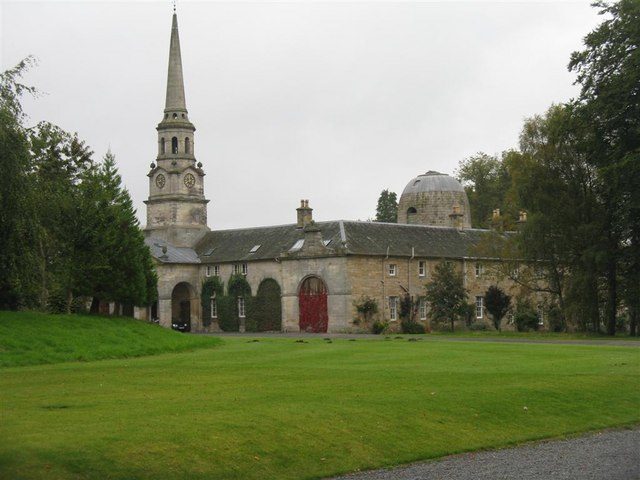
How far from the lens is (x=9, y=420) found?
1814cm

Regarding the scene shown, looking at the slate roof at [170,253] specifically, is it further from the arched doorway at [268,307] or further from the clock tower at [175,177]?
the arched doorway at [268,307]

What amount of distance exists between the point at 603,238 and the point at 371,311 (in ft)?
67.7

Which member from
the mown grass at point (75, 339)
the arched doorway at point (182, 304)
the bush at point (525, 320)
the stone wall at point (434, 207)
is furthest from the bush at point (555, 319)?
the mown grass at point (75, 339)

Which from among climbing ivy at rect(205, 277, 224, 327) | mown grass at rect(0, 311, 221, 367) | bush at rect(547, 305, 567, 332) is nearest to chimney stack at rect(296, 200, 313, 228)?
climbing ivy at rect(205, 277, 224, 327)

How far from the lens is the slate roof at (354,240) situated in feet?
241

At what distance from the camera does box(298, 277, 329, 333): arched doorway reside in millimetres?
72250

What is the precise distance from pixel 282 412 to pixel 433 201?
233ft

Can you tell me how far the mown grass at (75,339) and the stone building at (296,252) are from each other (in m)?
27.8

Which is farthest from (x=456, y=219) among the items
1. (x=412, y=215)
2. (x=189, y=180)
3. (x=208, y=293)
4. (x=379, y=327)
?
(x=189, y=180)

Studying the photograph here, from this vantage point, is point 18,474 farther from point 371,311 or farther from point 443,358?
point 371,311

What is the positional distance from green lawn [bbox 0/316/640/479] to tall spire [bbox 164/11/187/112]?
2098 inches

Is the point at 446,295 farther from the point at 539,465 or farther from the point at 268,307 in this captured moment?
the point at 539,465

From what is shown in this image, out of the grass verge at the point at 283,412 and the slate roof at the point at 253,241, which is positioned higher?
the slate roof at the point at 253,241

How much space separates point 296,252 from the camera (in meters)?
74.6
